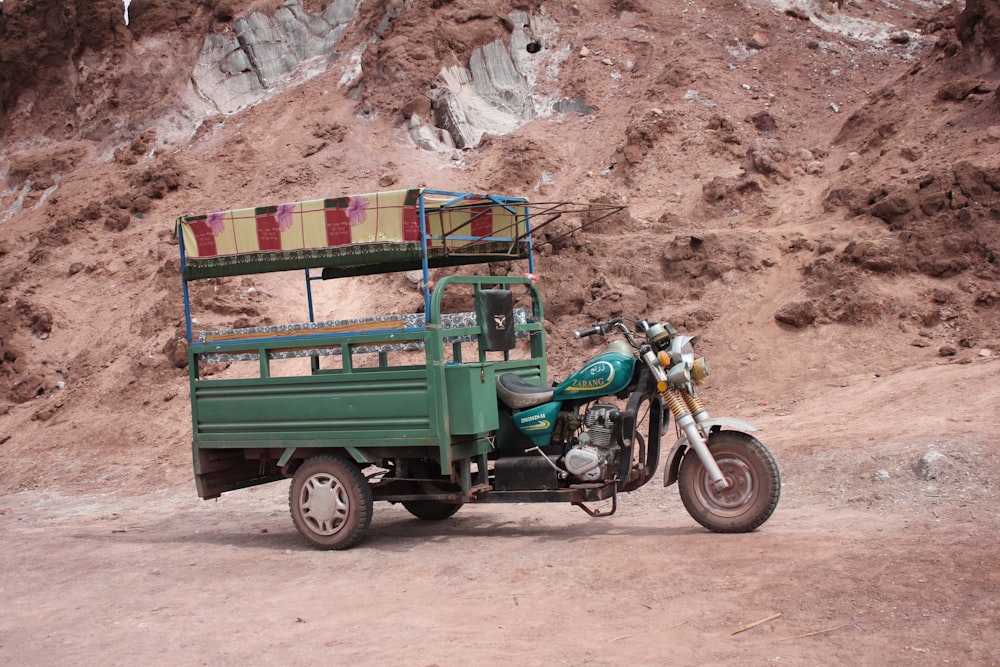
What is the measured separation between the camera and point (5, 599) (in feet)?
19.6

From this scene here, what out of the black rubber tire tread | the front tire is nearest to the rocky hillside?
the black rubber tire tread

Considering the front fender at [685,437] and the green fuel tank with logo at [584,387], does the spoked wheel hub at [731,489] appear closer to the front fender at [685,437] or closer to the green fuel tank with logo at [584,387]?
A: the front fender at [685,437]

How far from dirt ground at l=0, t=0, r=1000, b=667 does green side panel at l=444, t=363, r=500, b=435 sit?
0.86 metres

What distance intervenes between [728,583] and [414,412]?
2.48 meters

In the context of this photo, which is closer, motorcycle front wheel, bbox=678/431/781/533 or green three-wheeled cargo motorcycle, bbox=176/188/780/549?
motorcycle front wheel, bbox=678/431/781/533

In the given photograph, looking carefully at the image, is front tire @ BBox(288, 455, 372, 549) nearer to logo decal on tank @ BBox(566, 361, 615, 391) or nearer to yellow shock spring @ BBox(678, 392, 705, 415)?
logo decal on tank @ BBox(566, 361, 615, 391)

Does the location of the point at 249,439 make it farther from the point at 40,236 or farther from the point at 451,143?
the point at 40,236

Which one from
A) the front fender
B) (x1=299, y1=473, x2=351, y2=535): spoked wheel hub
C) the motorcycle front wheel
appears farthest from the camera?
(x1=299, y1=473, x2=351, y2=535): spoked wheel hub

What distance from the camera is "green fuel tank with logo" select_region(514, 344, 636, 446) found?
6.12 metres

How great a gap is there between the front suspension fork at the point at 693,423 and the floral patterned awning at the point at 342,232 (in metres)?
1.92

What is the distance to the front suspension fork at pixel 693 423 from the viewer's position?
573 centimetres

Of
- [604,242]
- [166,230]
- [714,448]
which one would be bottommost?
[714,448]

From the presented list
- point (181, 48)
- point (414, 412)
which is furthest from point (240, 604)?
point (181, 48)

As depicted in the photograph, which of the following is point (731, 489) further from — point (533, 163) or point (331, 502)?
point (533, 163)
